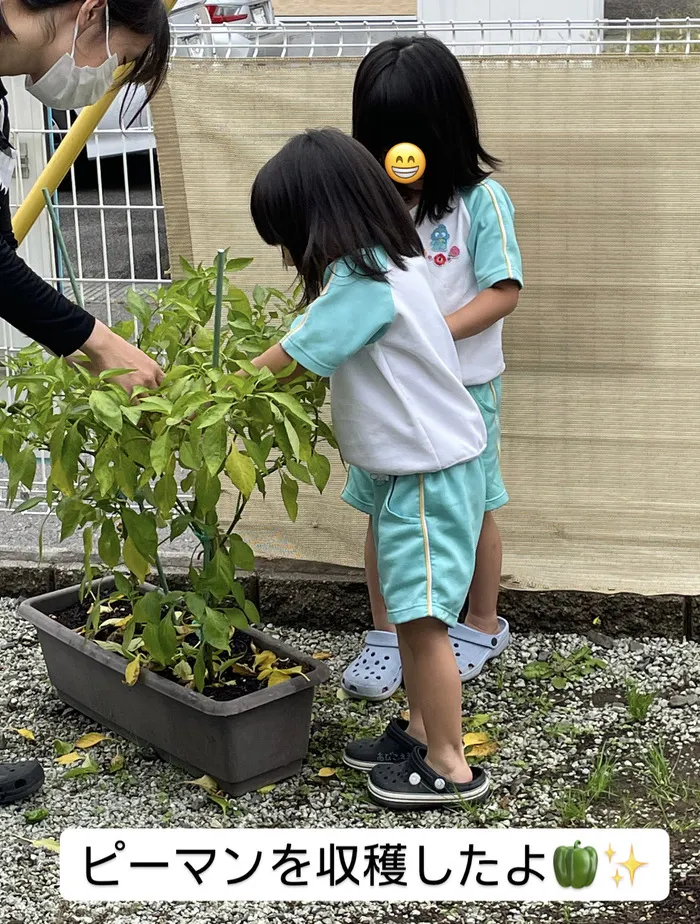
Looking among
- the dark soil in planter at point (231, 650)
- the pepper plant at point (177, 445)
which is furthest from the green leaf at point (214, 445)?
the dark soil in planter at point (231, 650)

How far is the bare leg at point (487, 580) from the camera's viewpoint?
3197 millimetres

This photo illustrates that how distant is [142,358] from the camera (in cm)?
245

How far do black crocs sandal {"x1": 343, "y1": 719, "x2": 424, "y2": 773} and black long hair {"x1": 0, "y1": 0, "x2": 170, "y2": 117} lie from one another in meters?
→ 1.44

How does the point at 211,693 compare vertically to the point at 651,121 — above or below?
below

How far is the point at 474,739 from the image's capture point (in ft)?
9.39

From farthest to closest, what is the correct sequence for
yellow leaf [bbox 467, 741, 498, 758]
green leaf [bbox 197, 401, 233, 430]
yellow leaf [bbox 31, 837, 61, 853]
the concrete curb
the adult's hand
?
the concrete curb, yellow leaf [bbox 467, 741, 498, 758], yellow leaf [bbox 31, 837, 61, 853], the adult's hand, green leaf [bbox 197, 401, 233, 430]

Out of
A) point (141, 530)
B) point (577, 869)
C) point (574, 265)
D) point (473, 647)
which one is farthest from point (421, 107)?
point (577, 869)

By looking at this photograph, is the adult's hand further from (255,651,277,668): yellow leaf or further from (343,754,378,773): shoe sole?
(343,754,378,773): shoe sole

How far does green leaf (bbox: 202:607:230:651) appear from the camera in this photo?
2.58 meters

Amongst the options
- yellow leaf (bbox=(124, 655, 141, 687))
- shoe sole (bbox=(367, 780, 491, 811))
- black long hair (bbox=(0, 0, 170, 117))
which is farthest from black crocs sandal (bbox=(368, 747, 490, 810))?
black long hair (bbox=(0, 0, 170, 117))

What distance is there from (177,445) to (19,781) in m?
0.91

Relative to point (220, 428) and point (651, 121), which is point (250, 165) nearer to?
point (651, 121)

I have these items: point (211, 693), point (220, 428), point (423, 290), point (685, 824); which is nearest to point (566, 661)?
point (685, 824)

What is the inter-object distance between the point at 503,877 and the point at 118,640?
3.65ft
